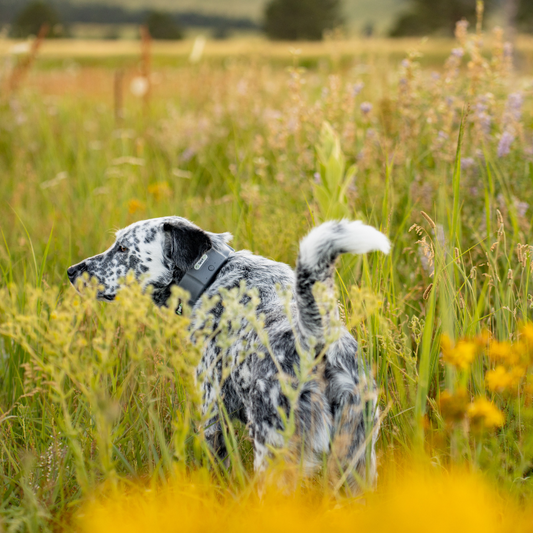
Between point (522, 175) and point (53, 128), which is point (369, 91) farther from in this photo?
point (53, 128)

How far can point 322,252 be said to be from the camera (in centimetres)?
155

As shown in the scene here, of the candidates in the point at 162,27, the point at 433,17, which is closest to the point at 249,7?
the point at 162,27

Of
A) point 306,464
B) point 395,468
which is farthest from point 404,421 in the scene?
point 306,464

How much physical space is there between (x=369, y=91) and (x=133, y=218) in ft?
14.2

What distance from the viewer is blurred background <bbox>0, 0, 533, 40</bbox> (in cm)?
4738

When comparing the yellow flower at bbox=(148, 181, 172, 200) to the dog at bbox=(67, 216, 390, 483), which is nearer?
the dog at bbox=(67, 216, 390, 483)

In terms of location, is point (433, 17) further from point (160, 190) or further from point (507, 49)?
point (160, 190)

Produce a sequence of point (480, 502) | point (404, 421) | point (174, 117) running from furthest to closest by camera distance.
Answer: point (174, 117), point (404, 421), point (480, 502)

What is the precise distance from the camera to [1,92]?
22.0 ft

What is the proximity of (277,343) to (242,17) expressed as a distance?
328ft

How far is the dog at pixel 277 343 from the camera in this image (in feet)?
5.07

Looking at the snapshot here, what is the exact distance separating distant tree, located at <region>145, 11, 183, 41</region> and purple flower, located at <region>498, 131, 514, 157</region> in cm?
7124

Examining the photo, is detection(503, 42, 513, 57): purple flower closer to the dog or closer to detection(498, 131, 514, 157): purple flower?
detection(498, 131, 514, 157): purple flower

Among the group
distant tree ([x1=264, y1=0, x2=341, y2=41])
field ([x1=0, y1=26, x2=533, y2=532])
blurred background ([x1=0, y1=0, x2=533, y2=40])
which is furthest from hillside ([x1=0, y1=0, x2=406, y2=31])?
field ([x1=0, y1=26, x2=533, y2=532])
